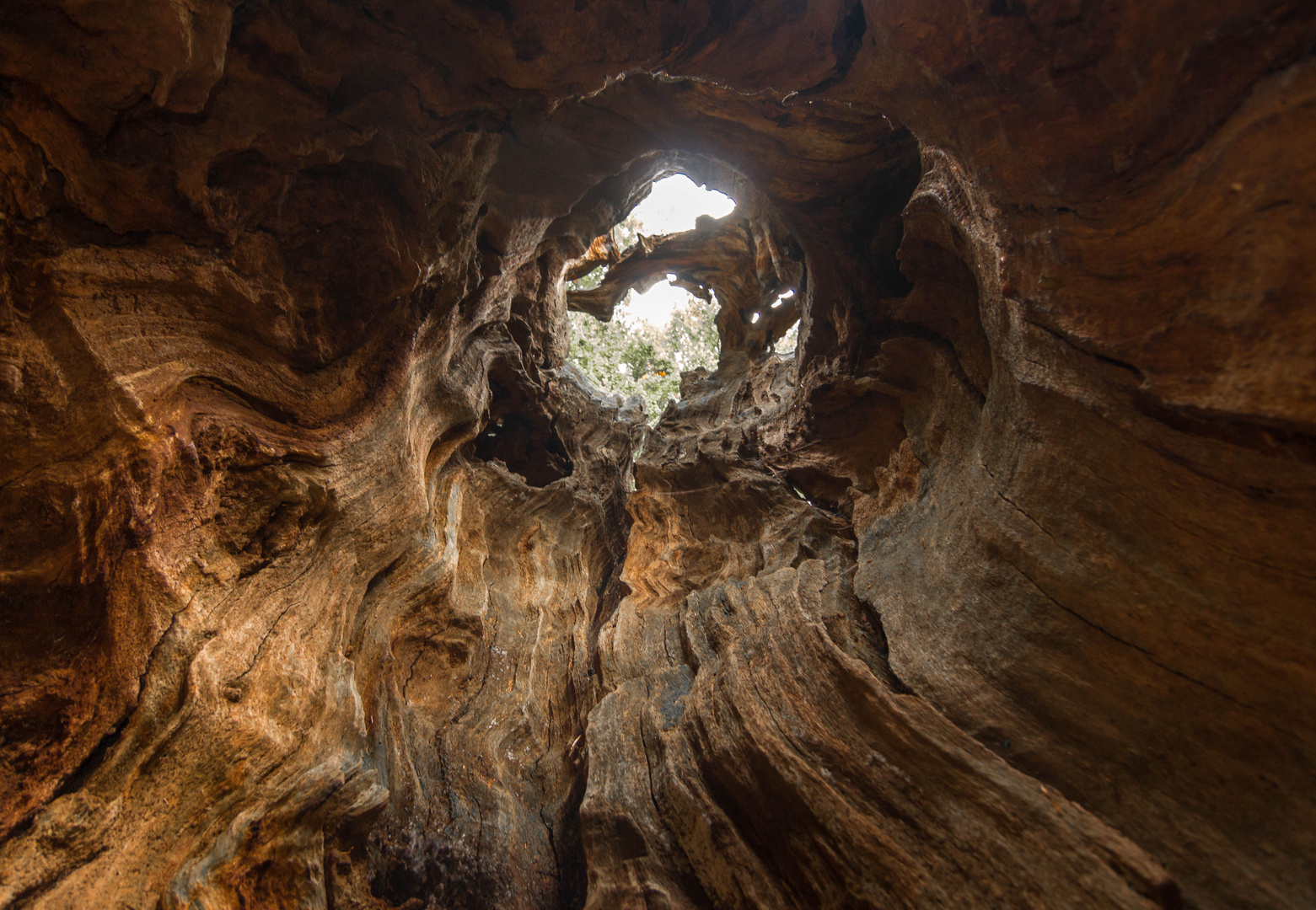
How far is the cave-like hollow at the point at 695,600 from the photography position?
249cm

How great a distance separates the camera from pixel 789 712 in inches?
156

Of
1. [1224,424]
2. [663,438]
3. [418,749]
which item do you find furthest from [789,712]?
[663,438]

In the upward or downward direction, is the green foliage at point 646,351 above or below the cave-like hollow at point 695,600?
above

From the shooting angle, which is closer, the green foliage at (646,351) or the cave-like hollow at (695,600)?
the cave-like hollow at (695,600)

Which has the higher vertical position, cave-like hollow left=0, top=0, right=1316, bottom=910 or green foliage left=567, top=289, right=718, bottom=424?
green foliage left=567, top=289, right=718, bottom=424

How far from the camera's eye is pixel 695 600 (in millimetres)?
6434

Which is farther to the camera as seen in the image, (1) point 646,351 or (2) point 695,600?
(1) point 646,351

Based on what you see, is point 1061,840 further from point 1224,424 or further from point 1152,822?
point 1224,424

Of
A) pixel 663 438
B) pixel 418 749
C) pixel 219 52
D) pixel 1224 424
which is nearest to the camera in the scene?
pixel 1224 424

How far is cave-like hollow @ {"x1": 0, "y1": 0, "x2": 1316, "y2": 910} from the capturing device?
249 cm

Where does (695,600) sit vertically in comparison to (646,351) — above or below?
below

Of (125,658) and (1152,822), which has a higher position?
(125,658)

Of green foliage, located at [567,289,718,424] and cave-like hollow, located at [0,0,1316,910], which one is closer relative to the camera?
cave-like hollow, located at [0,0,1316,910]

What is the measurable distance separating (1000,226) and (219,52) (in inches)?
196
